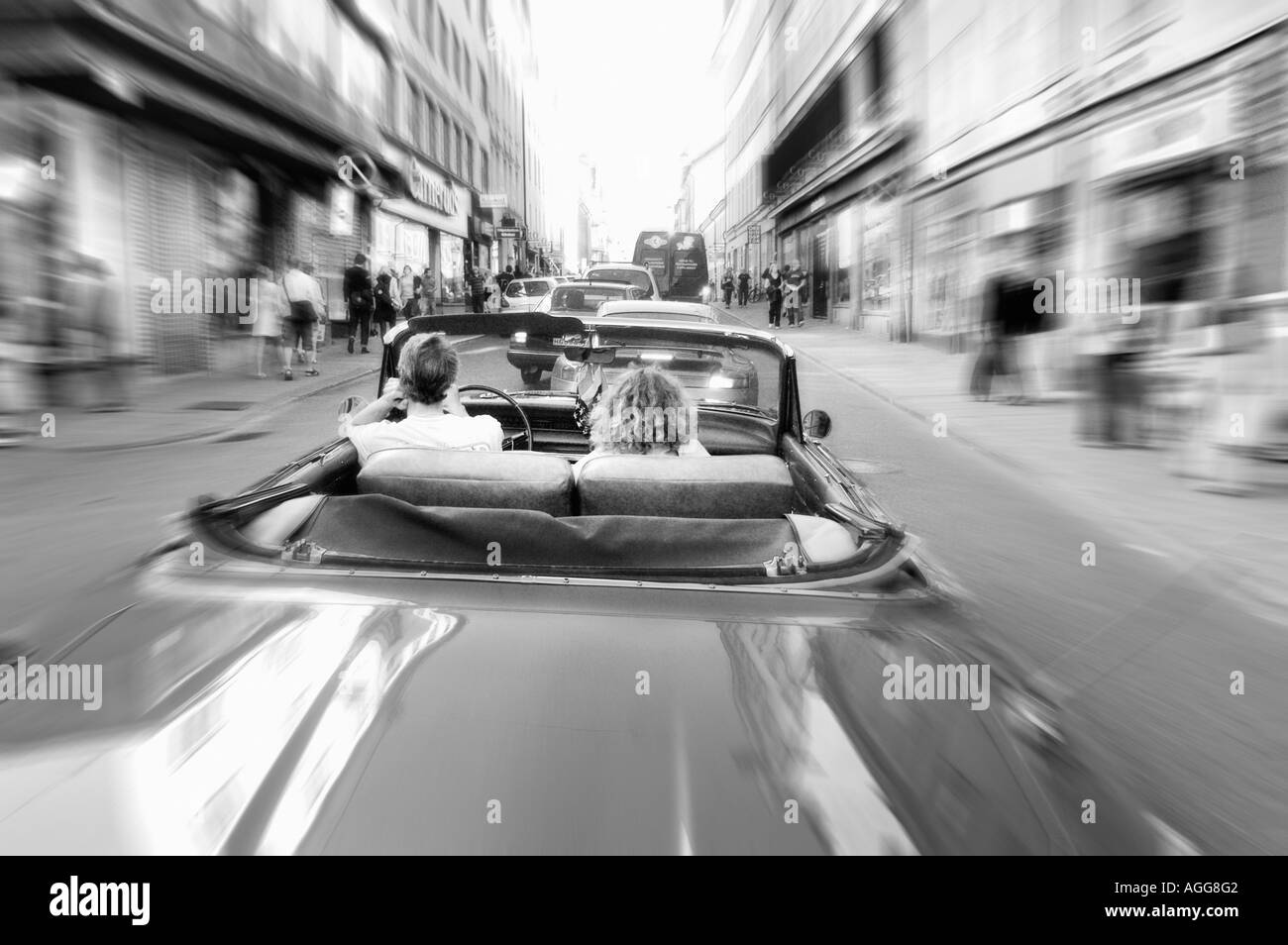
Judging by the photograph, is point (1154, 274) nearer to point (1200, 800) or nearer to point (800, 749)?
point (1200, 800)

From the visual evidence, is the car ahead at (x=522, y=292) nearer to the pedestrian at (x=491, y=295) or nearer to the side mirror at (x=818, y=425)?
the pedestrian at (x=491, y=295)

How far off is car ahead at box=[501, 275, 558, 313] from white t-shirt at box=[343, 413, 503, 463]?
79.9 ft

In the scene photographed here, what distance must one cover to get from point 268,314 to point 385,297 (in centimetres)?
739

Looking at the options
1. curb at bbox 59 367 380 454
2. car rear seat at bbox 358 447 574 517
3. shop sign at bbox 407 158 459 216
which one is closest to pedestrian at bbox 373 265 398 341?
shop sign at bbox 407 158 459 216

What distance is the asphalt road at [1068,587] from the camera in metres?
3.58

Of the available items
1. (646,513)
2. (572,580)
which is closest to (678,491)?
(646,513)

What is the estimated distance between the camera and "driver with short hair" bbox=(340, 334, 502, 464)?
3939 millimetres

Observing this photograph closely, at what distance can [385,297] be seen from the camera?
24.5 m

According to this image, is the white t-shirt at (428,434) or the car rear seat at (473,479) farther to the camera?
the white t-shirt at (428,434)

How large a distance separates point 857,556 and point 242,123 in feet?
60.0

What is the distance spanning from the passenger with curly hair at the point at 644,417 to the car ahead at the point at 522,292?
25.0m

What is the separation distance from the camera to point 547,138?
94.8 m

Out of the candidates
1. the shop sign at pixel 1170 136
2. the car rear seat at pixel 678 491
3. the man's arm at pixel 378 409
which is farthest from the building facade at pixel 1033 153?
the car rear seat at pixel 678 491

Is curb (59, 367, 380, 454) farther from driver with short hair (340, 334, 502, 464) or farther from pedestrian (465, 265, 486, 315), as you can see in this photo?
pedestrian (465, 265, 486, 315)
